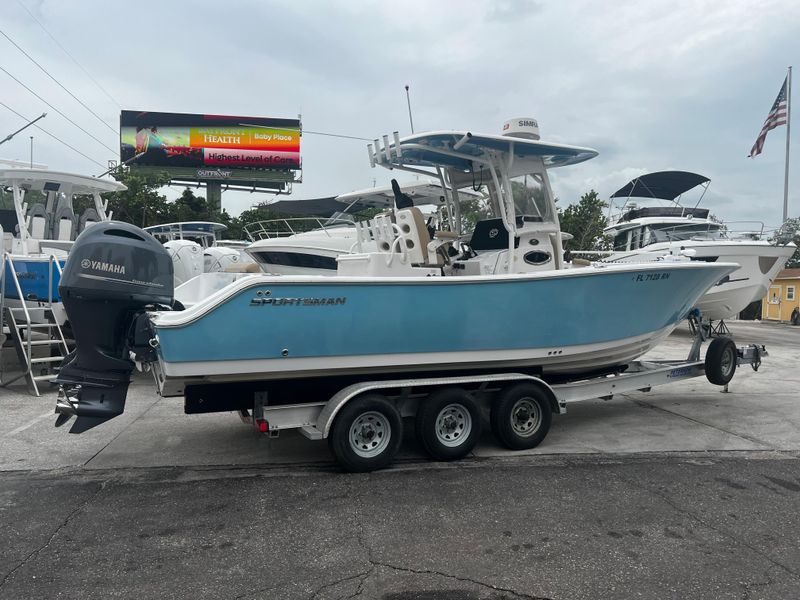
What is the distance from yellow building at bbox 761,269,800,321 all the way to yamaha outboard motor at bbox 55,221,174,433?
2595 cm

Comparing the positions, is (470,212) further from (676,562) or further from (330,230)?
(330,230)

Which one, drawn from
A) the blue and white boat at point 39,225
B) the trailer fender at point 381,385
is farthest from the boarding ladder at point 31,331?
the trailer fender at point 381,385

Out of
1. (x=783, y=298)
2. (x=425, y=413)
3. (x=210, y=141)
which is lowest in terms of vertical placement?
(x=425, y=413)

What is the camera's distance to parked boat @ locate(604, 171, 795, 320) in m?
13.8

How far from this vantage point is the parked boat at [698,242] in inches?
541

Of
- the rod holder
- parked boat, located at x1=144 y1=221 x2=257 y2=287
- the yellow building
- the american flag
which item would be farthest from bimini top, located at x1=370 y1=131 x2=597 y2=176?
the yellow building

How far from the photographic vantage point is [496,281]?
203 inches

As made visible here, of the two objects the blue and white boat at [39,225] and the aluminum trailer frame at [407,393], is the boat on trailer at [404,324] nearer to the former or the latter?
the aluminum trailer frame at [407,393]

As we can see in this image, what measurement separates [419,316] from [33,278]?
740 cm

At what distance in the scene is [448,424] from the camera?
534 cm

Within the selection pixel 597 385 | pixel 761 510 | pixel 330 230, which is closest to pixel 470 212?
pixel 597 385

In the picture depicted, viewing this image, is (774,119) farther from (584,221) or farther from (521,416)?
(521,416)

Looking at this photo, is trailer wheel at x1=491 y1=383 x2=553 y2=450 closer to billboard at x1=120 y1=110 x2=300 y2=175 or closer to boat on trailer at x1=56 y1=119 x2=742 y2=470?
boat on trailer at x1=56 y1=119 x2=742 y2=470

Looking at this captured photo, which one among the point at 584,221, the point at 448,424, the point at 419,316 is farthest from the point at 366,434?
the point at 584,221
